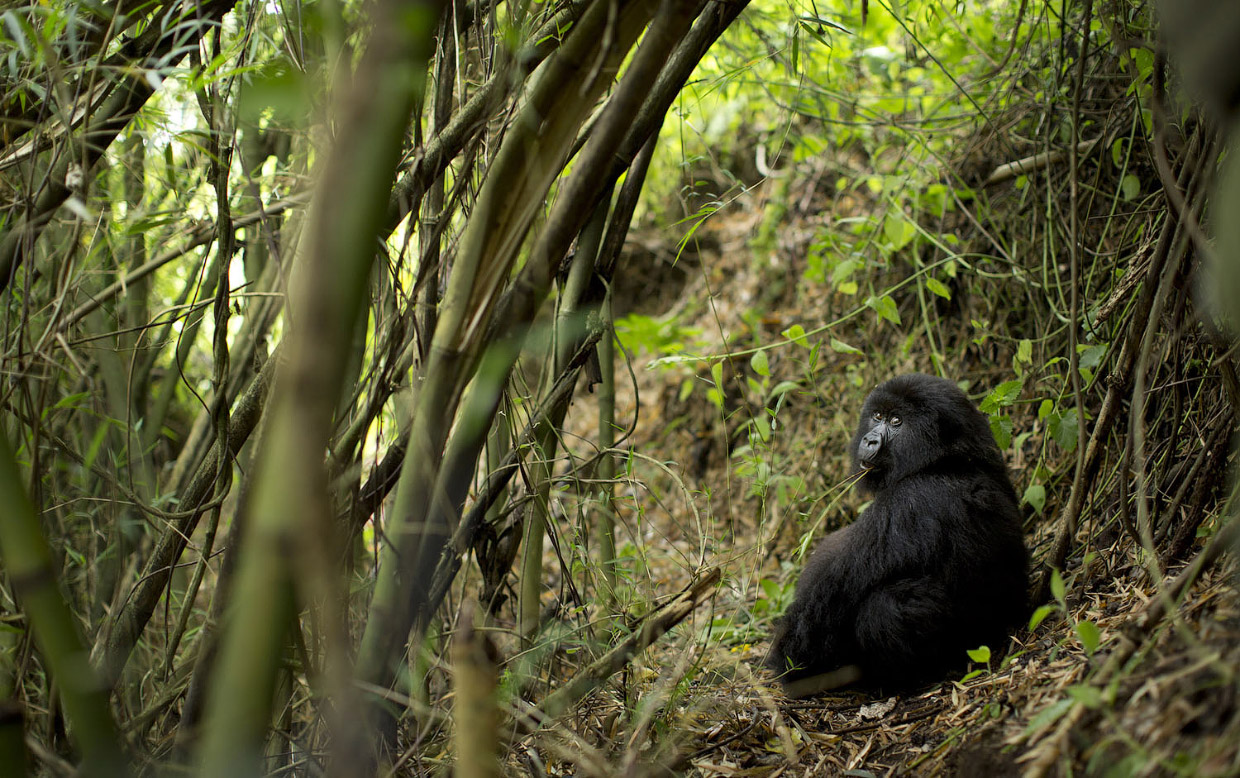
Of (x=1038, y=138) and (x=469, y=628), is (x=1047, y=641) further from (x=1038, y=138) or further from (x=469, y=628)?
(x=1038, y=138)

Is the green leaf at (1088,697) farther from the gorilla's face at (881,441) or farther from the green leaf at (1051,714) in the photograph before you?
the gorilla's face at (881,441)

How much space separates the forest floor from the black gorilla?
10cm

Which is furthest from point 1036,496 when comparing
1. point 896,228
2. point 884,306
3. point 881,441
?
point 896,228

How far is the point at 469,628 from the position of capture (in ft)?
3.48

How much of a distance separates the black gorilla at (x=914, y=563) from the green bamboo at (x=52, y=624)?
1869 millimetres

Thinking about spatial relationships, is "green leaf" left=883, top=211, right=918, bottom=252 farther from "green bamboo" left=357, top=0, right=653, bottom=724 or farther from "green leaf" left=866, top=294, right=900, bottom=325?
"green bamboo" left=357, top=0, right=653, bottom=724

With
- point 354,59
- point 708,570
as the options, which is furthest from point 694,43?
point 708,570

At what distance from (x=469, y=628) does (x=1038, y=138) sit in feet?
11.2

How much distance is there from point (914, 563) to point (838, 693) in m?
0.50

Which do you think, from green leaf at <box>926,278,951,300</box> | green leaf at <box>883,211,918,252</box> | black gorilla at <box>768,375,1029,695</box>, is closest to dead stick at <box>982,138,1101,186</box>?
green leaf at <box>883,211,918,252</box>

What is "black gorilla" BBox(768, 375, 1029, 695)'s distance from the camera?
8.13 ft

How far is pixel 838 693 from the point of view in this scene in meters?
2.64

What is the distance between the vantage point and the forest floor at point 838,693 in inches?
53.4

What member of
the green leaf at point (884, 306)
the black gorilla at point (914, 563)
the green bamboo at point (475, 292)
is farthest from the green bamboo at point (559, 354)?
the green leaf at point (884, 306)
